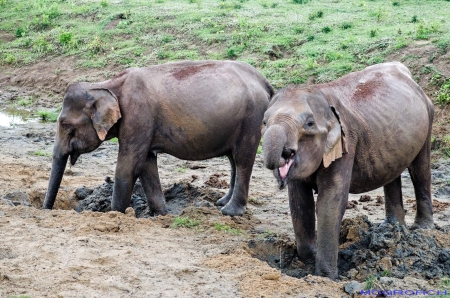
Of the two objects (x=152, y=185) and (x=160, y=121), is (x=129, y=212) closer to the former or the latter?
(x=152, y=185)

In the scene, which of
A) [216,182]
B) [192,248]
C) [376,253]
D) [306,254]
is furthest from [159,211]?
[376,253]

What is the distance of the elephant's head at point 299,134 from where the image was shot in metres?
5.92

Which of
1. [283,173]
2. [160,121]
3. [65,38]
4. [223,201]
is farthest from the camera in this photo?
[65,38]

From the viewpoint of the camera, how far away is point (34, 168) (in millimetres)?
11398

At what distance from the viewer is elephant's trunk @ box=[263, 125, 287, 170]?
582 centimetres

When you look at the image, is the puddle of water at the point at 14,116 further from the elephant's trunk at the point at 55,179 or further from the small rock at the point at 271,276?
the small rock at the point at 271,276

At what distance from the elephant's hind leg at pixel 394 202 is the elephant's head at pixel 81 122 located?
3091mm

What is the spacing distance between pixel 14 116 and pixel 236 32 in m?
5.18

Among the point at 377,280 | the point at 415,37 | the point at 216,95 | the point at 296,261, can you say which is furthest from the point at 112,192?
the point at 415,37

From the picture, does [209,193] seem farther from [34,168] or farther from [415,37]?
[415,37]

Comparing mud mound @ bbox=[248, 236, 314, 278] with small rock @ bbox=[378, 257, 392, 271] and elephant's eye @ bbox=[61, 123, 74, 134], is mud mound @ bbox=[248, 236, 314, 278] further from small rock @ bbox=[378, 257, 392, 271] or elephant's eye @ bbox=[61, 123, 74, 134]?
elephant's eye @ bbox=[61, 123, 74, 134]

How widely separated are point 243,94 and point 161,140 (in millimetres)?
1087

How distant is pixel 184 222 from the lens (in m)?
8.16

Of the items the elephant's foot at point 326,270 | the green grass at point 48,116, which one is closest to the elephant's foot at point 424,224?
the elephant's foot at point 326,270
